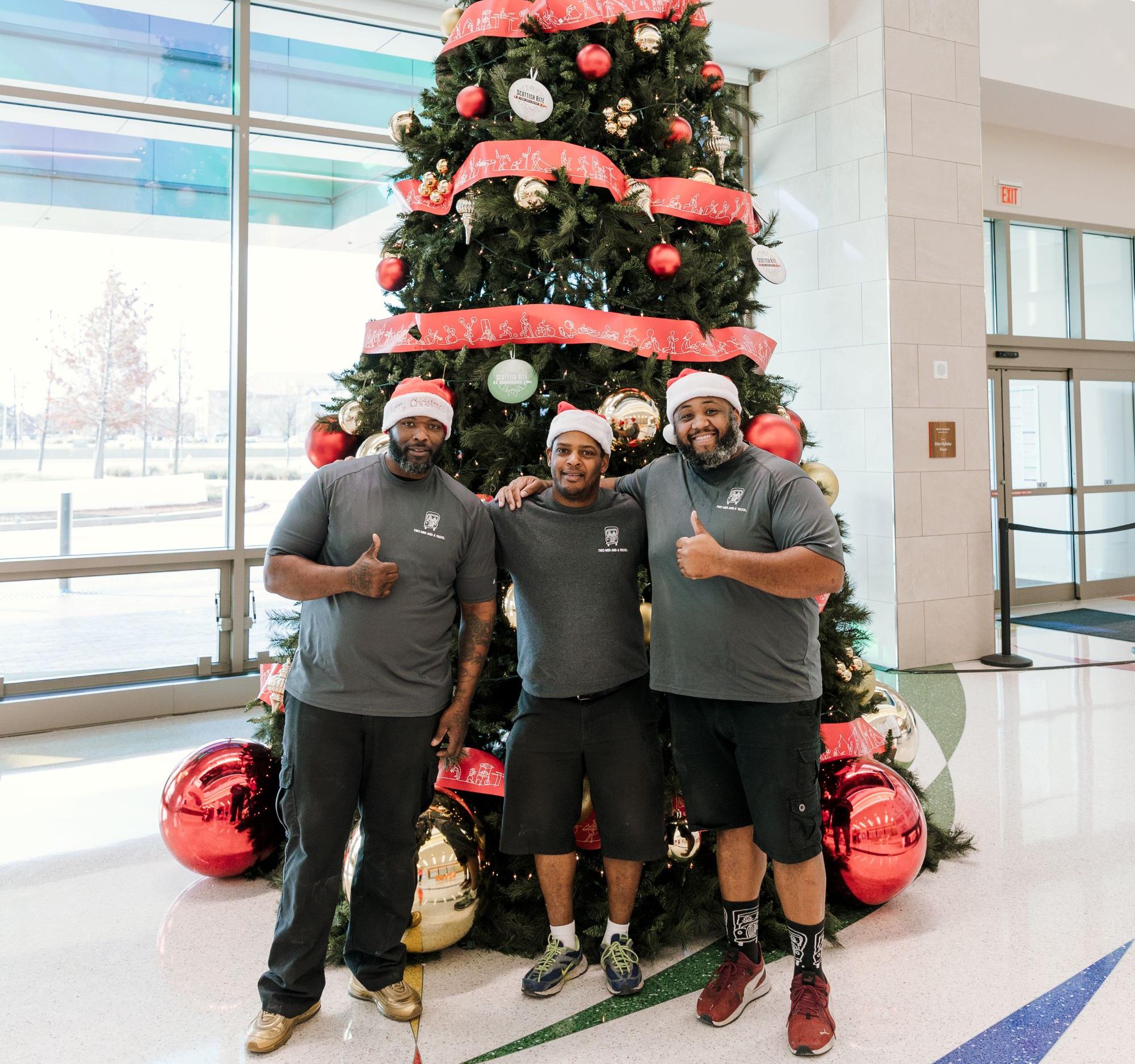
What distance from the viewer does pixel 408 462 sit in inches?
100

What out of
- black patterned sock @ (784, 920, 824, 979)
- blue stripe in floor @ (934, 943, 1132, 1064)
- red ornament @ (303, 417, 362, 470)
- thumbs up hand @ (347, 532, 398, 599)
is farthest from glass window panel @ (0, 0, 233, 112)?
blue stripe in floor @ (934, 943, 1132, 1064)

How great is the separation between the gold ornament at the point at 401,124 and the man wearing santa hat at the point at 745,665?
5.40ft

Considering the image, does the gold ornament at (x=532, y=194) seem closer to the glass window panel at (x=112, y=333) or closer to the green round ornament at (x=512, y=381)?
the green round ornament at (x=512, y=381)

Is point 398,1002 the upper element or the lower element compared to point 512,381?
lower

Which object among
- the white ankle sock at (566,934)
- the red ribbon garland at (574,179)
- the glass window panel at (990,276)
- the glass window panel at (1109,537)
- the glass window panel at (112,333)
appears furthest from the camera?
the glass window panel at (1109,537)

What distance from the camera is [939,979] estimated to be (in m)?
2.78

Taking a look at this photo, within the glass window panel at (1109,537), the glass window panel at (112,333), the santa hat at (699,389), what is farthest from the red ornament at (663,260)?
the glass window panel at (1109,537)

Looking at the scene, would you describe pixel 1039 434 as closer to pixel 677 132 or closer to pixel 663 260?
pixel 677 132

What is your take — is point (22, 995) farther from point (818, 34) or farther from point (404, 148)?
point (818, 34)

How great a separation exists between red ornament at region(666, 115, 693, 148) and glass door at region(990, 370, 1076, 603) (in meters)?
6.95

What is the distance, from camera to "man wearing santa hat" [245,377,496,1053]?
8.09 feet

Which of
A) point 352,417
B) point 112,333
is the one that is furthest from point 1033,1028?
point 112,333

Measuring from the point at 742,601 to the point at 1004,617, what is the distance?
5.46 metres

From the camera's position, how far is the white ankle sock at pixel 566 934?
2.78 metres
